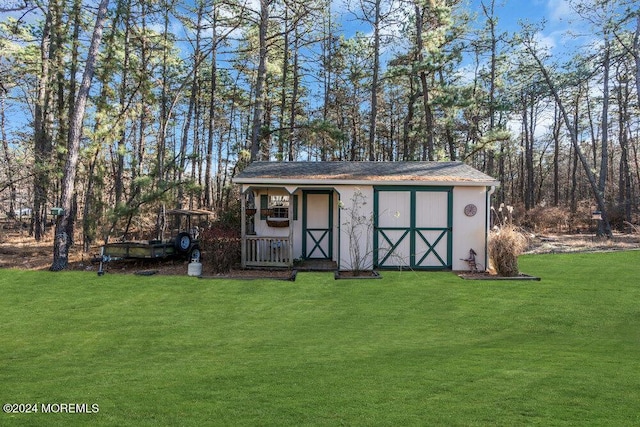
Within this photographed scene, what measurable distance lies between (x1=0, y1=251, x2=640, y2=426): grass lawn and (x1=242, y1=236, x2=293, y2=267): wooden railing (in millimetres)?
1918

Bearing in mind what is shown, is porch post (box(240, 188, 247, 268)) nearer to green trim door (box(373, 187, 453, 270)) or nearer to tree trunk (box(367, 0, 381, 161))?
green trim door (box(373, 187, 453, 270))

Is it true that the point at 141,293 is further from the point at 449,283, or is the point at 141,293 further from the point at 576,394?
the point at 576,394

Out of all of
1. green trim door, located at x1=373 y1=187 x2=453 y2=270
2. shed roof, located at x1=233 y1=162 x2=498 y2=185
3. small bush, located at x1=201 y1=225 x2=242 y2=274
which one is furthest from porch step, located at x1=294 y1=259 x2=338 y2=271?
shed roof, located at x1=233 y1=162 x2=498 y2=185

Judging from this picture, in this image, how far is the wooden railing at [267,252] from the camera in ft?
34.0

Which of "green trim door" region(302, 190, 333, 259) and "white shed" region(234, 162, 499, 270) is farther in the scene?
"green trim door" region(302, 190, 333, 259)

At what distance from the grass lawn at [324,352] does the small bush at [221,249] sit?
1.55 m

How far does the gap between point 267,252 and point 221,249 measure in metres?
1.23

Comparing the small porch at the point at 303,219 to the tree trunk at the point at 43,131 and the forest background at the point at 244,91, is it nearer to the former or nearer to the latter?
the forest background at the point at 244,91

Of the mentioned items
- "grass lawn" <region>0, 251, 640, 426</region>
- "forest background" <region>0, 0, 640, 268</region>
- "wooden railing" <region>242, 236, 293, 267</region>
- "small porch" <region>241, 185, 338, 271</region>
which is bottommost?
"grass lawn" <region>0, 251, 640, 426</region>

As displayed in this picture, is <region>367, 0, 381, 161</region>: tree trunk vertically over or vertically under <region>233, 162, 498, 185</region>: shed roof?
over

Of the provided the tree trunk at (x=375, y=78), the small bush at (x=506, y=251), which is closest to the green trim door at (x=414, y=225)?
the small bush at (x=506, y=251)

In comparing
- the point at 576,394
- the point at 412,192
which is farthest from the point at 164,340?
the point at 412,192

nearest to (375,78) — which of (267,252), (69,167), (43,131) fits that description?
(267,252)

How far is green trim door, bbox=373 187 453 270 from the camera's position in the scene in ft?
→ 34.2
